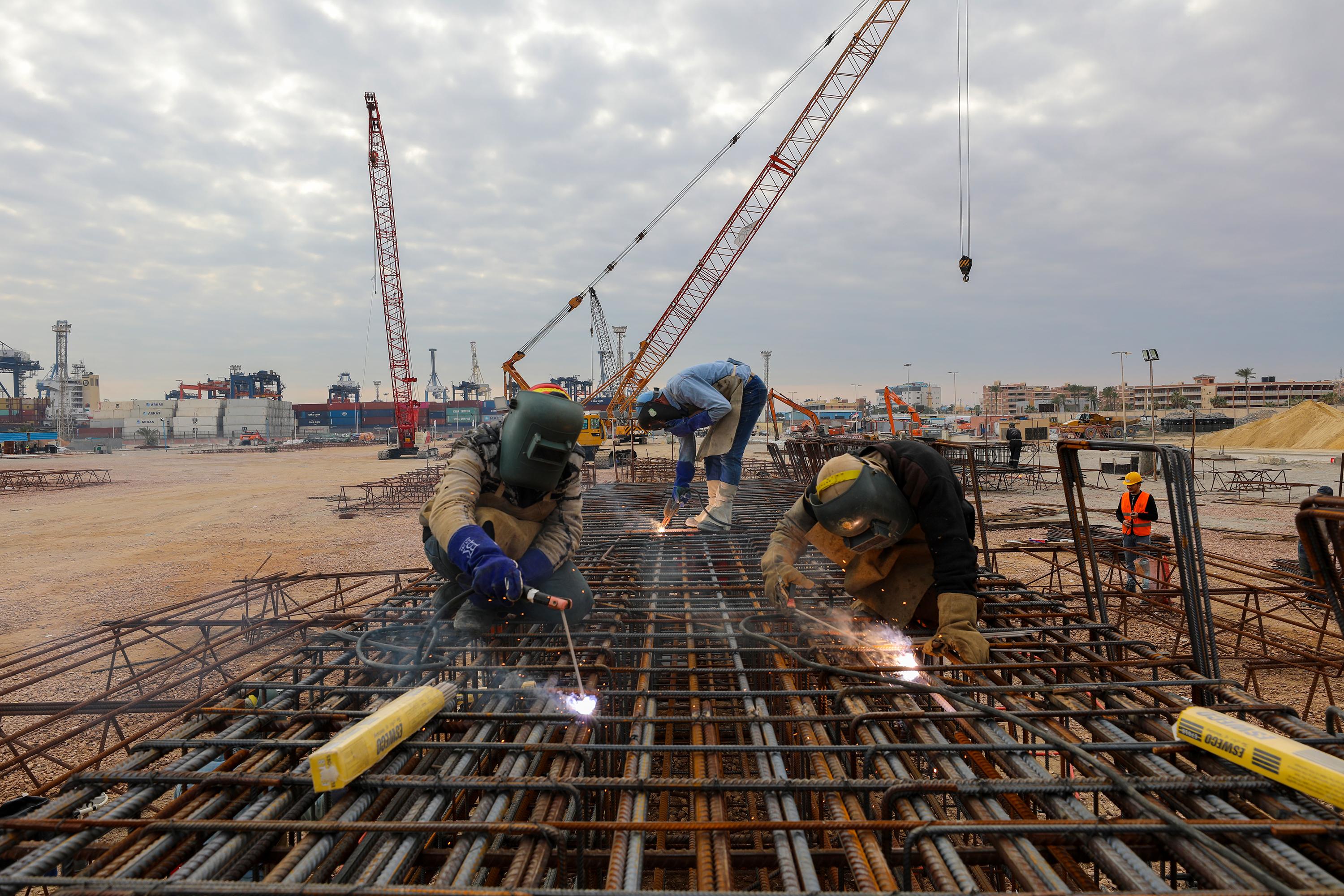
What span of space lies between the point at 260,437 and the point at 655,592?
9274 cm

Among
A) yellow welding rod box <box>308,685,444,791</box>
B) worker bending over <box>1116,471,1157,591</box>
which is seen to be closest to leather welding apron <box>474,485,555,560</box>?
yellow welding rod box <box>308,685,444,791</box>

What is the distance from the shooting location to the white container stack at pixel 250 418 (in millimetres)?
87438

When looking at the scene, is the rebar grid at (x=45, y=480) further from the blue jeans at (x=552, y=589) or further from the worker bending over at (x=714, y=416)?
the blue jeans at (x=552, y=589)

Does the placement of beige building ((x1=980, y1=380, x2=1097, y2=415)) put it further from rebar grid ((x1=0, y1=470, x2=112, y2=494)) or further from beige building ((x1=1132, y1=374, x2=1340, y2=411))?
rebar grid ((x1=0, y1=470, x2=112, y2=494))

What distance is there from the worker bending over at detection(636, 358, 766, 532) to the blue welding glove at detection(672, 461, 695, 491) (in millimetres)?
27

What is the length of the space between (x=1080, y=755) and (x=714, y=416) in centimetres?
477

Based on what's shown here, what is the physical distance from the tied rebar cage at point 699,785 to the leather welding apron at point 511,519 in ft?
1.73

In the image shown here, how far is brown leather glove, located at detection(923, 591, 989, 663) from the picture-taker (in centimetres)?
269

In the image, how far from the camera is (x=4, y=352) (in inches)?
3145

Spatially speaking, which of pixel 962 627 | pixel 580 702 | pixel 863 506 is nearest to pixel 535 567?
pixel 580 702

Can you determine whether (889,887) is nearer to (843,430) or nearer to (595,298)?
(843,430)

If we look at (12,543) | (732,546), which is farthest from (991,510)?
(12,543)

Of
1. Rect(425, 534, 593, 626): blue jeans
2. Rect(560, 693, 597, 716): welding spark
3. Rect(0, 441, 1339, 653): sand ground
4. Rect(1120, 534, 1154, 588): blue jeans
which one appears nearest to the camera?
Rect(560, 693, 597, 716): welding spark

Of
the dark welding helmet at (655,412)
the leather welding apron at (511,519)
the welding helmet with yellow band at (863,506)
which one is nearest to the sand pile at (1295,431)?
the dark welding helmet at (655,412)
